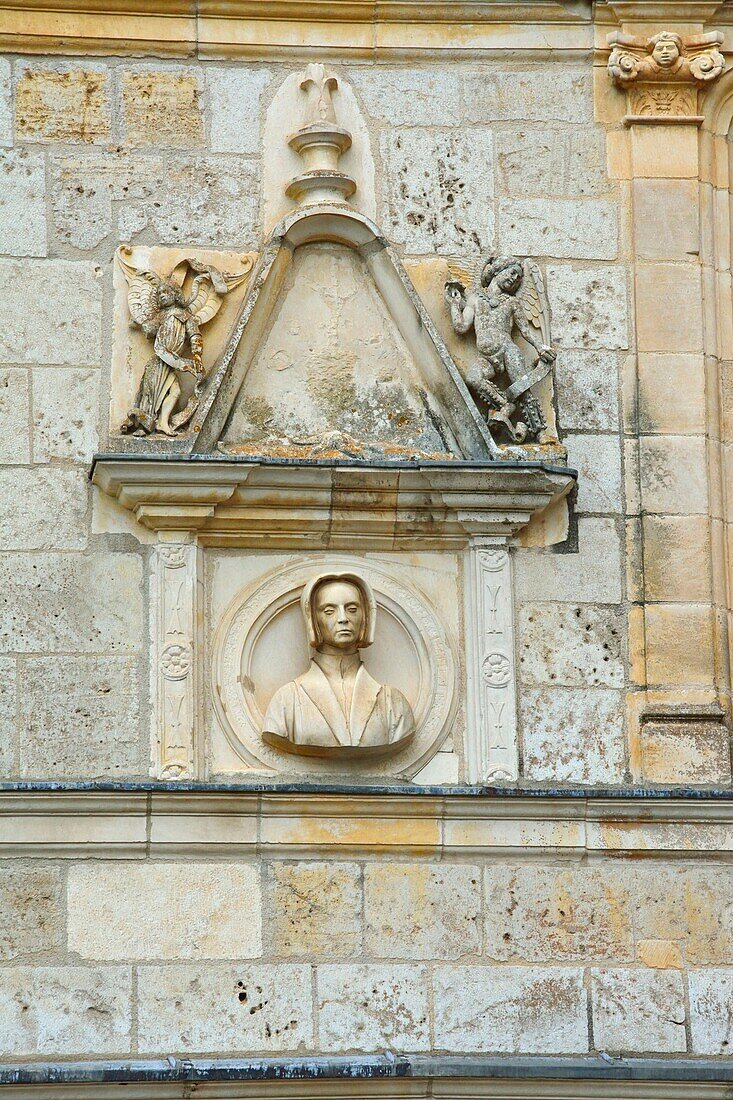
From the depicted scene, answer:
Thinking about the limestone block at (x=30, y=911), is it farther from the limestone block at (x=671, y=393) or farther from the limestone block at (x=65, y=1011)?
the limestone block at (x=671, y=393)

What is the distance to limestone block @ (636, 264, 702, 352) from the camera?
407 inches

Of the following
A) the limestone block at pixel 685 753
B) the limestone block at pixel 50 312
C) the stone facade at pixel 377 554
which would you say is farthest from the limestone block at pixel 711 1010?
the limestone block at pixel 50 312

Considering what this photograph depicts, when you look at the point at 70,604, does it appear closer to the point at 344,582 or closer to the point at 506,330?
the point at 344,582

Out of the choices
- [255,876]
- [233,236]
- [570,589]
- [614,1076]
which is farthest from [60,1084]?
[233,236]

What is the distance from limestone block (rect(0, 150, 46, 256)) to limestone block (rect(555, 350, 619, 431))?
1964 mm

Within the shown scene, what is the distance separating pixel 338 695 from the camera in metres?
9.79

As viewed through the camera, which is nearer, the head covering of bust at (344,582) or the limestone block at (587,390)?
the head covering of bust at (344,582)

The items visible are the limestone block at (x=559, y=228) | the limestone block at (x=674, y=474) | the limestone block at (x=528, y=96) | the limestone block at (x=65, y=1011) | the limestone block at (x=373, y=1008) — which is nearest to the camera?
the limestone block at (x=65, y=1011)

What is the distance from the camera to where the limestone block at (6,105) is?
1028 cm

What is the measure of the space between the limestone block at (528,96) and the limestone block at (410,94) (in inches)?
2.5

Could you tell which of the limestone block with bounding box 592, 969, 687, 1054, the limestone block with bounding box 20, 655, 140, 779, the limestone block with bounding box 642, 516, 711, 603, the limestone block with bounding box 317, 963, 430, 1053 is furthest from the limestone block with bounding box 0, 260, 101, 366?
the limestone block with bounding box 592, 969, 687, 1054

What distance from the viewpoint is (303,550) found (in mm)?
10078

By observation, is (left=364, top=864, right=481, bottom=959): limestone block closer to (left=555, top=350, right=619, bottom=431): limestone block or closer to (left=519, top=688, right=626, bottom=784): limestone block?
(left=519, top=688, right=626, bottom=784): limestone block

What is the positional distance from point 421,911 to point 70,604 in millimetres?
1637
